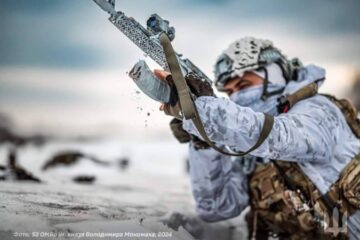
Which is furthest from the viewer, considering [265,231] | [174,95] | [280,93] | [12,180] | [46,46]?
[12,180]

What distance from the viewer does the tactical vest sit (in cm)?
253

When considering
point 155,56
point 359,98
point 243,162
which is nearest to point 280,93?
point 243,162

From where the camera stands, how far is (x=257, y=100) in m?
2.78

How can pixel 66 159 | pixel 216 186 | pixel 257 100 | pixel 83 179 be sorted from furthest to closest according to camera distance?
pixel 66 159
pixel 83 179
pixel 216 186
pixel 257 100

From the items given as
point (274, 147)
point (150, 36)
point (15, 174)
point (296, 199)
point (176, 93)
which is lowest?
point (296, 199)

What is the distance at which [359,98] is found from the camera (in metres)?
9.29

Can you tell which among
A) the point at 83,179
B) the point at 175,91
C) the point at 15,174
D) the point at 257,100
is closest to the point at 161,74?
the point at 175,91

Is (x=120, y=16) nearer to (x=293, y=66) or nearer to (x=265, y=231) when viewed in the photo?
(x=293, y=66)

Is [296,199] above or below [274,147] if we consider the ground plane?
below

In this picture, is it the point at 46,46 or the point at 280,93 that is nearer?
the point at 46,46

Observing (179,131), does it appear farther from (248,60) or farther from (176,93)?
(248,60)

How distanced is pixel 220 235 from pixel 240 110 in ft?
5.08

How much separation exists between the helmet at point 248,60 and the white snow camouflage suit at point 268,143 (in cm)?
13

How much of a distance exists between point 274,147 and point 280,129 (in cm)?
8
